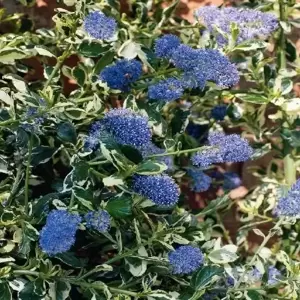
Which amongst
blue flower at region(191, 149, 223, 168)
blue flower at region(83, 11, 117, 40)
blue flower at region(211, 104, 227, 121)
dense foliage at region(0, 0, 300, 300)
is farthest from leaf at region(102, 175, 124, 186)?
blue flower at region(211, 104, 227, 121)

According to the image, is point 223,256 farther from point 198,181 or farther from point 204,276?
point 198,181

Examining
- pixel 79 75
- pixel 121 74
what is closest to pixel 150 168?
pixel 121 74

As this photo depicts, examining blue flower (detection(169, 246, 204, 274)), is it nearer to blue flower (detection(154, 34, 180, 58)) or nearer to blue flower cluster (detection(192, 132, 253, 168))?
blue flower cluster (detection(192, 132, 253, 168))

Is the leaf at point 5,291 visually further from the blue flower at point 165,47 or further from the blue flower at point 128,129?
the blue flower at point 165,47

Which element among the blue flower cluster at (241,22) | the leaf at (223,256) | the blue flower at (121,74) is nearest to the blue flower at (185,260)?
the leaf at (223,256)

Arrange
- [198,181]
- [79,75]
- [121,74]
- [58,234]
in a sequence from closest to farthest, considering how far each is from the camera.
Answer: [58,234]
[121,74]
[79,75]
[198,181]
